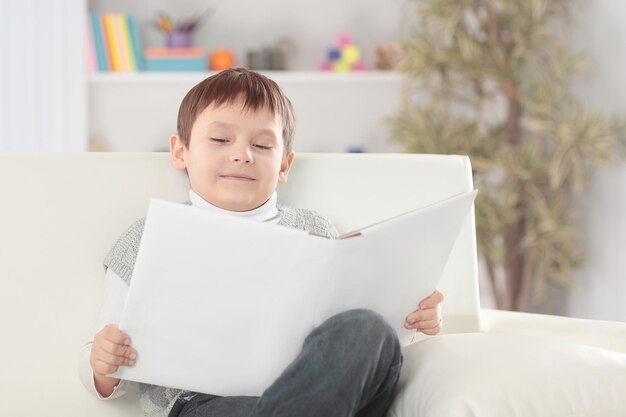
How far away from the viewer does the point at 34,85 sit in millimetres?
3285

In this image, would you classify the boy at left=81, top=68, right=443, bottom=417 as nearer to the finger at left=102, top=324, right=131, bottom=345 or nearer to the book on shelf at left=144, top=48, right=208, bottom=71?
the finger at left=102, top=324, right=131, bottom=345

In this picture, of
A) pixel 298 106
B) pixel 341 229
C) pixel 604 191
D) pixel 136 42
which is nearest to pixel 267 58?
pixel 298 106

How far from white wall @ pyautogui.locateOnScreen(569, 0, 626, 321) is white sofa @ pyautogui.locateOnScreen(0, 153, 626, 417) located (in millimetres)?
1494

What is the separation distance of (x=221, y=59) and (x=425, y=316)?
249 centimetres

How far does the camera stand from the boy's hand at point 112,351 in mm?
1275

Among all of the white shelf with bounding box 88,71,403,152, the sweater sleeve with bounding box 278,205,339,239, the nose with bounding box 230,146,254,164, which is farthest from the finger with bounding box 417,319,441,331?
the white shelf with bounding box 88,71,403,152

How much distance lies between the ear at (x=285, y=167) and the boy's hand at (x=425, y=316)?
364 millimetres

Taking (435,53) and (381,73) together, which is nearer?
(435,53)

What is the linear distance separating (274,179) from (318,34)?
2421 millimetres

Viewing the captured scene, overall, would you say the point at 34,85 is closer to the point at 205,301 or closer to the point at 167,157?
the point at 167,157

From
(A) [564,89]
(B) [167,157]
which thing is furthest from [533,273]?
(B) [167,157]

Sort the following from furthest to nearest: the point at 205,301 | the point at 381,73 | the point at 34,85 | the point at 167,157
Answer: the point at 381,73, the point at 34,85, the point at 167,157, the point at 205,301

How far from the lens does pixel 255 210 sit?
5.24 ft

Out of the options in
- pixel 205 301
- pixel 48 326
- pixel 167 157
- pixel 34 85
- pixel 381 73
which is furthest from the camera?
pixel 381 73
